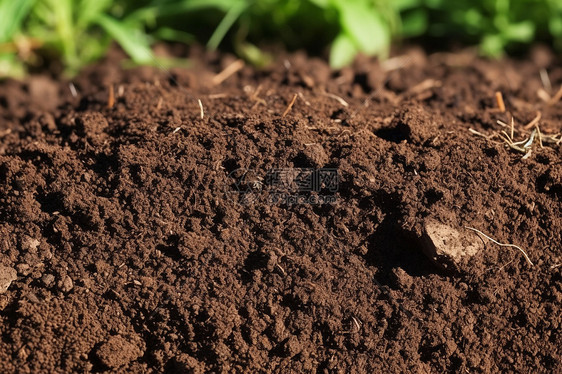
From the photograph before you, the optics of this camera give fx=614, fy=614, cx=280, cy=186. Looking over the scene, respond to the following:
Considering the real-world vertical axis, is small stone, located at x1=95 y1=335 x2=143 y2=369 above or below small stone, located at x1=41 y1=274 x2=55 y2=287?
below

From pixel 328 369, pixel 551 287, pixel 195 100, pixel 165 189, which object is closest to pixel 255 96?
pixel 195 100

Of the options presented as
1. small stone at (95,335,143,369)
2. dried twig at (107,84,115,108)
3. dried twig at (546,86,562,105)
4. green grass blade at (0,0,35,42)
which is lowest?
small stone at (95,335,143,369)

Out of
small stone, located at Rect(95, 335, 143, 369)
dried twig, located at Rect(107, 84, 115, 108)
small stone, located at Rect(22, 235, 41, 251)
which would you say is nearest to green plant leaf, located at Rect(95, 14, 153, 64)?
dried twig, located at Rect(107, 84, 115, 108)

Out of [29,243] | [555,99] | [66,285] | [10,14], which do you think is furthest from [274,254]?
[10,14]

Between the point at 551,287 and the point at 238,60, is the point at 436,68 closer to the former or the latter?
the point at 238,60

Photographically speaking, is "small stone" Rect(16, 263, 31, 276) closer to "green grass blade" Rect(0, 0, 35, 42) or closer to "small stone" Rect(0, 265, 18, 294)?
"small stone" Rect(0, 265, 18, 294)

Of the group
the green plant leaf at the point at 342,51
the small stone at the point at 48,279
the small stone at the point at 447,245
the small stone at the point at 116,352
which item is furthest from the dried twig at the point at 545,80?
the small stone at the point at 48,279

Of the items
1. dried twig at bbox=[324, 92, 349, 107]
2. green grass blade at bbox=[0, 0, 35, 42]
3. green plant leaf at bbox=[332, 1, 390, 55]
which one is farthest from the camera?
green plant leaf at bbox=[332, 1, 390, 55]
